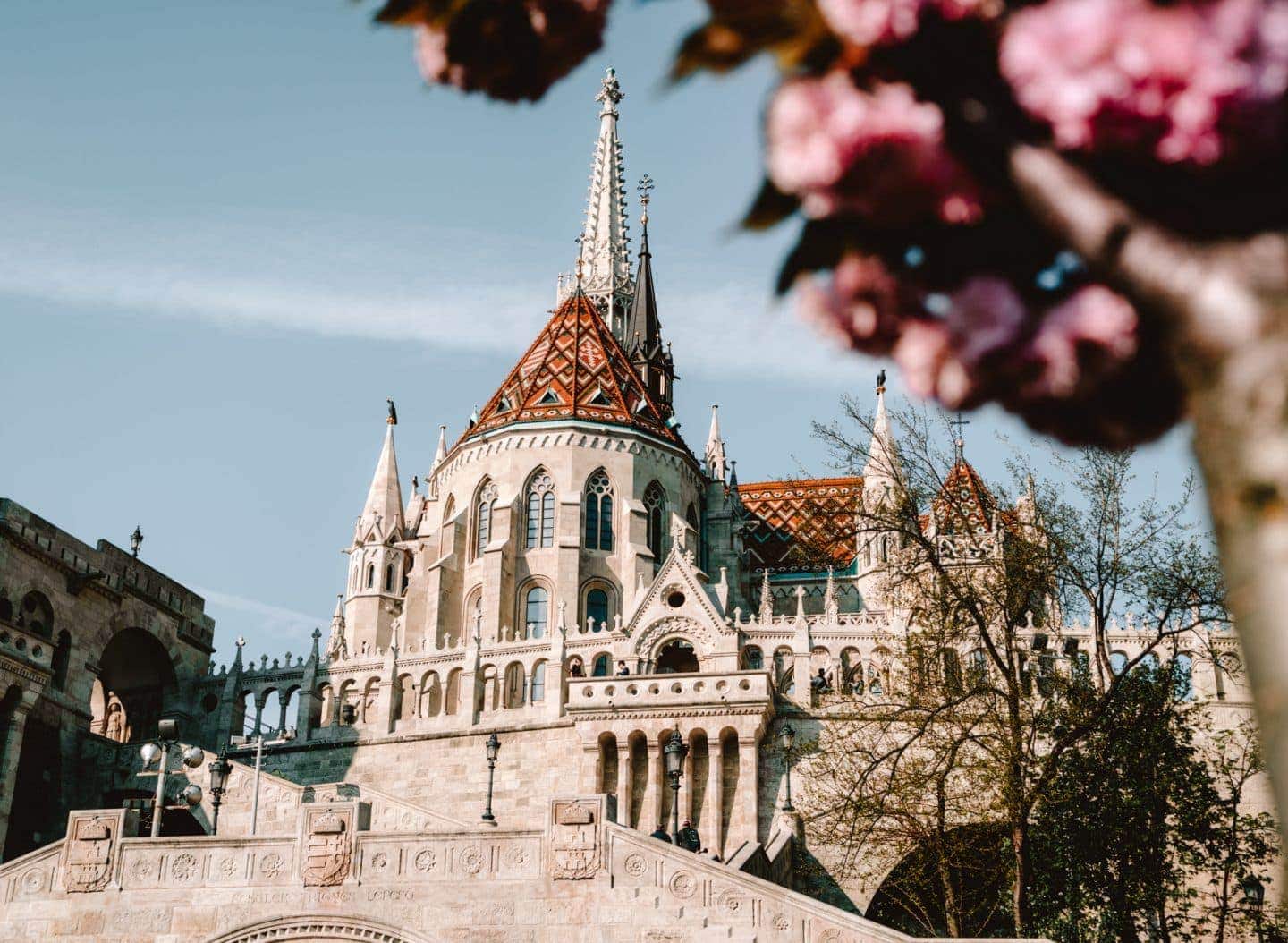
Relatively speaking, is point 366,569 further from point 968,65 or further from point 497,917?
point 968,65

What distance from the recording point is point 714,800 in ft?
109

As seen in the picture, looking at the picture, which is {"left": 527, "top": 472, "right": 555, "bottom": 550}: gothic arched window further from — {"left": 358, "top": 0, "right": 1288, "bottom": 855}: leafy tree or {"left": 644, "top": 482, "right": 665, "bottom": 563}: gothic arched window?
{"left": 358, "top": 0, "right": 1288, "bottom": 855}: leafy tree

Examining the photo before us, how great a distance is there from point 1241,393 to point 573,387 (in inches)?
1928

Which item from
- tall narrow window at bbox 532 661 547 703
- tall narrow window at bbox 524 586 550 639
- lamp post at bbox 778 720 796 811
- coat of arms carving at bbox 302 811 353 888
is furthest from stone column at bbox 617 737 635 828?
tall narrow window at bbox 524 586 550 639

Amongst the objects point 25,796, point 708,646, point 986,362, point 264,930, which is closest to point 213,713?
point 25,796

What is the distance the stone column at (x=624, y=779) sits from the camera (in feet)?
110

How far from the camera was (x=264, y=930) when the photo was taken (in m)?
22.3

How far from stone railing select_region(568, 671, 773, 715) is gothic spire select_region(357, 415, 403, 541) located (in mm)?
18950

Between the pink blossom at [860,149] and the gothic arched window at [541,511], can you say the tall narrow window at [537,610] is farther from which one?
the pink blossom at [860,149]

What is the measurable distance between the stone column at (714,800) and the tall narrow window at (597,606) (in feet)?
47.5

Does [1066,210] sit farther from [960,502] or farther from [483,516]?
[483,516]

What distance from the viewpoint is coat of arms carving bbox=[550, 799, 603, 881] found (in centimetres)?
2202

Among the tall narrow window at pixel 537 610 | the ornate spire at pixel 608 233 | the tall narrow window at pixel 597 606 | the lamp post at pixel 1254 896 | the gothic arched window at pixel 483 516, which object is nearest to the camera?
the lamp post at pixel 1254 896

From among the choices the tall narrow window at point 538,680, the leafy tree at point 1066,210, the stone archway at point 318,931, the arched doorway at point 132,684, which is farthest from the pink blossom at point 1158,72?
the arched doorway at point 132,684
